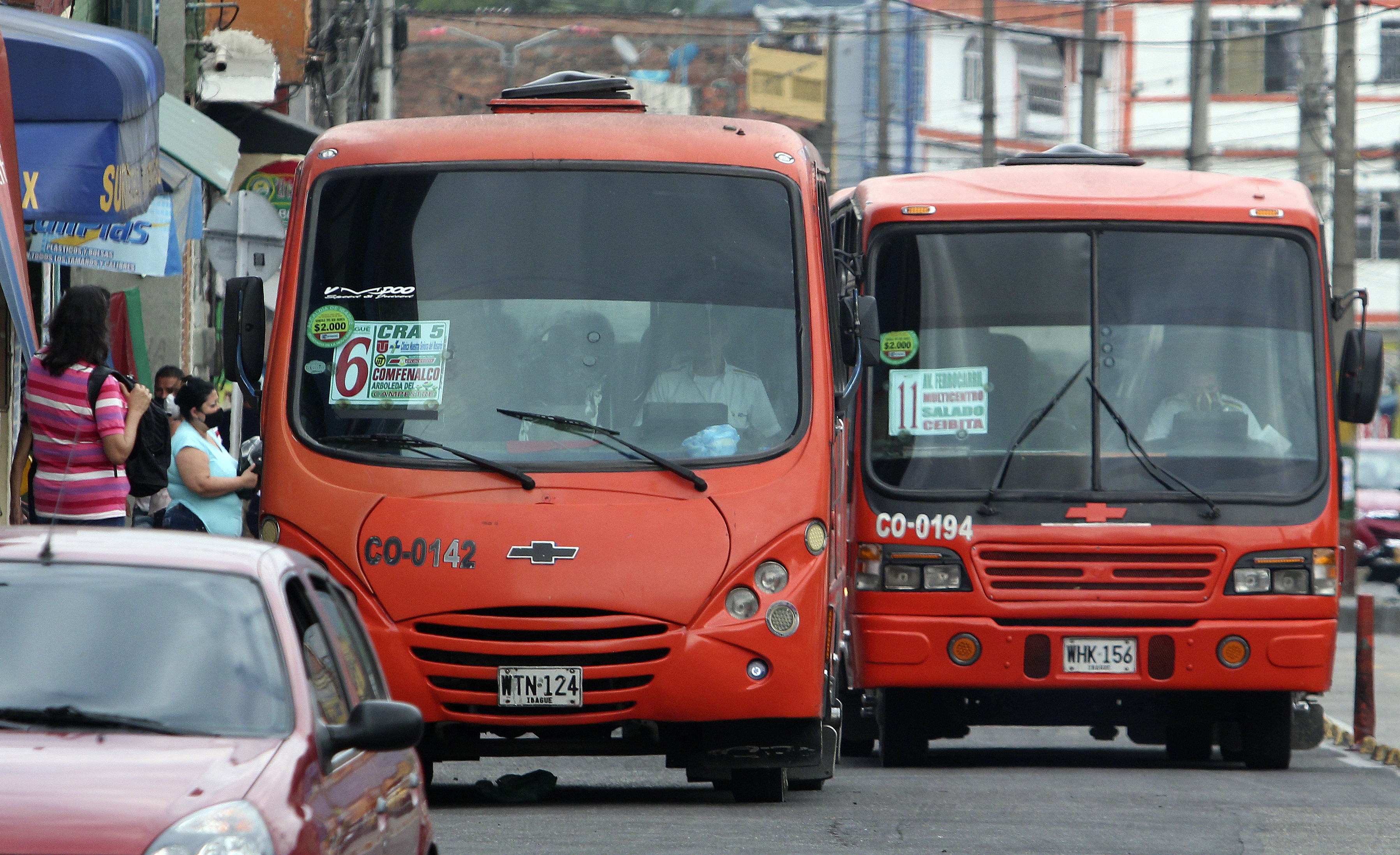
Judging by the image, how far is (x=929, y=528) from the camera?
35.4 ft

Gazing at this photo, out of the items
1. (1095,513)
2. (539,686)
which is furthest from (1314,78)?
(539,686)

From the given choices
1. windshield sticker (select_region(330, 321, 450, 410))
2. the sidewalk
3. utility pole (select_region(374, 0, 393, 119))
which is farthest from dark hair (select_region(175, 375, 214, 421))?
utility pole (select_region(374, 0, 393, 119))

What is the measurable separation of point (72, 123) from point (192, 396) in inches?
109

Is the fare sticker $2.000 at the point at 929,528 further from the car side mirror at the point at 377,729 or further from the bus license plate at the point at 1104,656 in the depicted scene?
Result: the car side mirror at the point at 377,729

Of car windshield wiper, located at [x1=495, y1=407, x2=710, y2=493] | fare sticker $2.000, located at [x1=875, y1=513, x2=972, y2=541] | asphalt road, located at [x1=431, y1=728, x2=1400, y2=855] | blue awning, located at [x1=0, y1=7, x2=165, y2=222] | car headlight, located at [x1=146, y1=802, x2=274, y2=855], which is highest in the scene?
blue awning, located at [x1=0, y1=7, x2=165, y2=222]

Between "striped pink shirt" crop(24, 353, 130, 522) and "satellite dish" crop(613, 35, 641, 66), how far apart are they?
53611mm

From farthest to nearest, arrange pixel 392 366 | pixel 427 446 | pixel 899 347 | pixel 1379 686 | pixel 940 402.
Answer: pixel 1379 686, pixel 899 347, pixel 940 402, pixel 392 366, pixel 427 446

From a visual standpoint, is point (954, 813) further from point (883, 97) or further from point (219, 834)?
point (883, 97)

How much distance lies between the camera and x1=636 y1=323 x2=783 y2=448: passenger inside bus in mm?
8586

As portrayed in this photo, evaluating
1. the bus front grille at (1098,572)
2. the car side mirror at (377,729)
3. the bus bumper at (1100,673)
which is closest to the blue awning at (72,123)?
the bus bumper at (1100,673)

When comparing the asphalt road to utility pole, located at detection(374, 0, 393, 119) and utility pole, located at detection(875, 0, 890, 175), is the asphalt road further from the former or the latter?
utility pole, located at detection(875, 0, 890, 175)

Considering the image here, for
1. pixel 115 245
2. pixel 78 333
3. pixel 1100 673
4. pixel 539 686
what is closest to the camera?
pixel 539 686

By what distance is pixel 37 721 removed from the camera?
4.68 meters

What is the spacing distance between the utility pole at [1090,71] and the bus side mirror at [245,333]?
21208mm
